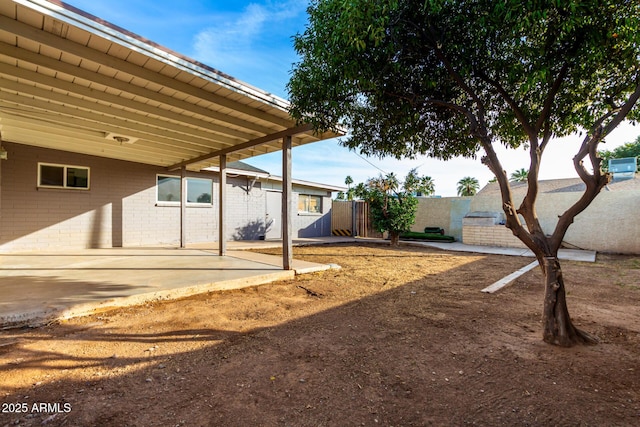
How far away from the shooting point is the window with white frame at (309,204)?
572 inches

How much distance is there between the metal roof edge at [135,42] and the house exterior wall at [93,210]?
668cm

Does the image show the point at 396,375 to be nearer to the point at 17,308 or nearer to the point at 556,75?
the point at 556,75

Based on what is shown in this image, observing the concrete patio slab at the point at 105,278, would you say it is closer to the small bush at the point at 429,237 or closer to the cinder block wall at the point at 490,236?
the cinder block wall at the point at 490,236

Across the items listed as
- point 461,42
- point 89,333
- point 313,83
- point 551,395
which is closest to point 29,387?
point 89,333

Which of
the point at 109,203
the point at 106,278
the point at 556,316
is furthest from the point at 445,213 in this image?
the point at 106,278

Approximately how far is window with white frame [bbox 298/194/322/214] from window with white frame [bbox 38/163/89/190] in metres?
8.10

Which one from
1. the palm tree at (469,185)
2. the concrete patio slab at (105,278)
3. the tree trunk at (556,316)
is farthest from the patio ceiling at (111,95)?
the palm tree at (469,185)

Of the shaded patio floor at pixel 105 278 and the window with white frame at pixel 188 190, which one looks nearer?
the shaded patio floor at pixel 105 278

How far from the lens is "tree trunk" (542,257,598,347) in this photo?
9.14 ft

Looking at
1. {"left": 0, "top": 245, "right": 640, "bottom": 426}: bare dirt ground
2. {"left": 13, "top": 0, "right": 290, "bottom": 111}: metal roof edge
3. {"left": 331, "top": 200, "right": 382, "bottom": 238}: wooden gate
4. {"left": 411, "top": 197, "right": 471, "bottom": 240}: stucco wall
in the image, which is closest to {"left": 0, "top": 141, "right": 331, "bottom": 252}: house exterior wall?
{"left": 331, "top": 200, "right": 382, "bottom": 238}: wooden gate

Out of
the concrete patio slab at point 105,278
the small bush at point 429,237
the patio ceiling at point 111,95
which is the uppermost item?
the patio ceiling at point 111,95

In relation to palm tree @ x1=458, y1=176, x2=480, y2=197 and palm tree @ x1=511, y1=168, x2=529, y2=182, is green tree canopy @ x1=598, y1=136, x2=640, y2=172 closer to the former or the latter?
palm tree @ x1=511, y1=168, x2=529, y2=182

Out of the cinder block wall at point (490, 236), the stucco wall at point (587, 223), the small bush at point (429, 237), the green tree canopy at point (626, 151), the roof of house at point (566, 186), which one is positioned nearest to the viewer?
→ the stucco wall at point (587, 223)

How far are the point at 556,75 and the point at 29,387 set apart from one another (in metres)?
5.18
